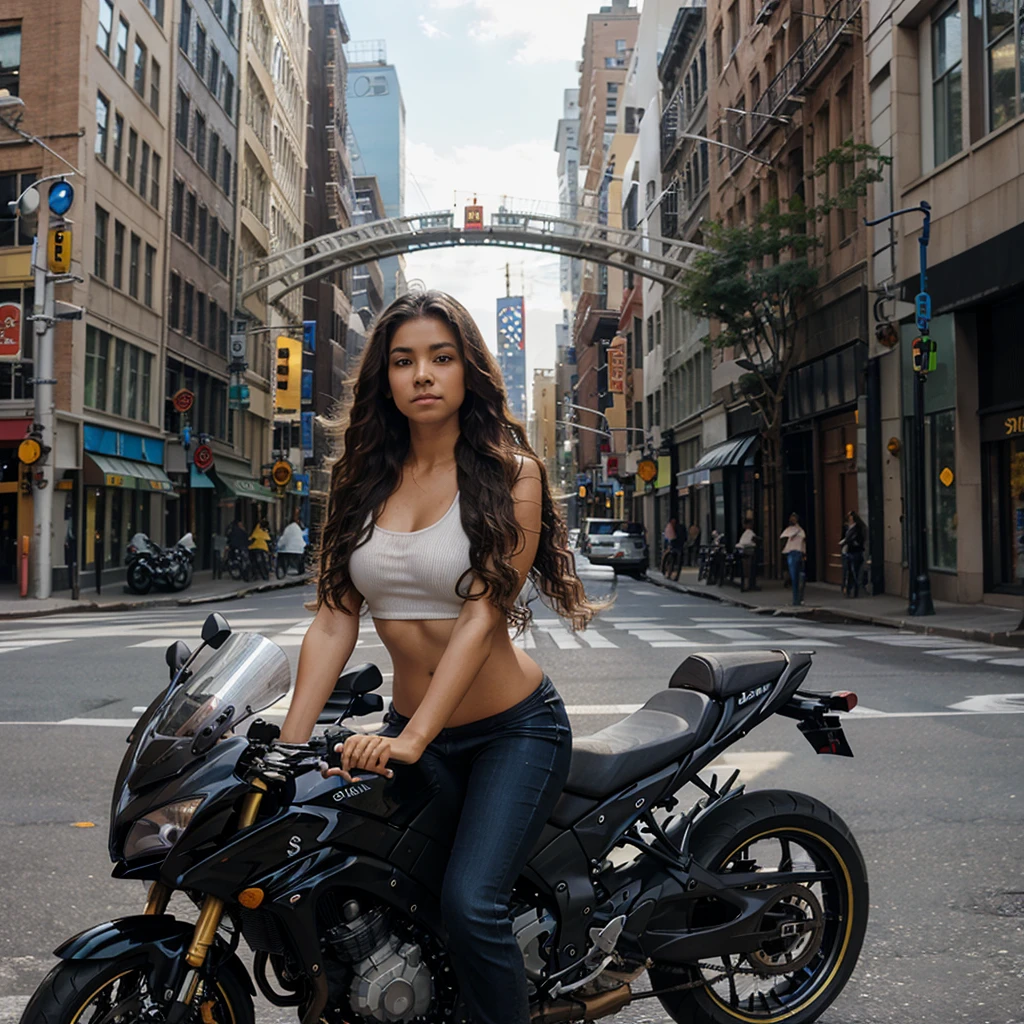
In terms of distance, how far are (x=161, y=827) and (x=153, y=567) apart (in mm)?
27684

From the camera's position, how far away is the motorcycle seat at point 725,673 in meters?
3.65

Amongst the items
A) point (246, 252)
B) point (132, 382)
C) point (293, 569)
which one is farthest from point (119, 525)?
point (246, 252)

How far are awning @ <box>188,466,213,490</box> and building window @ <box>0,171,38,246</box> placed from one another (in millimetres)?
10824

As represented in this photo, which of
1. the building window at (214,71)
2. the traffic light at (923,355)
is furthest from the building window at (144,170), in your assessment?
the traffic light at (923,355)

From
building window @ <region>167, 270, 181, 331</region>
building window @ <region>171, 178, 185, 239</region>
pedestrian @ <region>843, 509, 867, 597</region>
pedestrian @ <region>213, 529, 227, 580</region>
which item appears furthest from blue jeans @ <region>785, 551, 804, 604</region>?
building window @ <region>171, 178, 185, 239</region>

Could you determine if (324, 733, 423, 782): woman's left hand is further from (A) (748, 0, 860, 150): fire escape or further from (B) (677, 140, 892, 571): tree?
(A) (748, 0, 860, 150): fire escape

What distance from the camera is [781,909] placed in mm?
3701

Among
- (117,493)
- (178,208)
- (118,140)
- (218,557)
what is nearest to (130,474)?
(117,493)

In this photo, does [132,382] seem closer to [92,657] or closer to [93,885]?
[92,657]

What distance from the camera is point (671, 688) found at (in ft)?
12.4

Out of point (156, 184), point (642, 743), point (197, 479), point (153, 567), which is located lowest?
point (642, 743)

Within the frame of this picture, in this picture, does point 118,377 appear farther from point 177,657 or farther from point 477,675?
point 477,675

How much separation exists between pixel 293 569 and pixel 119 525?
8.66m

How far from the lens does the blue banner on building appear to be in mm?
69994
